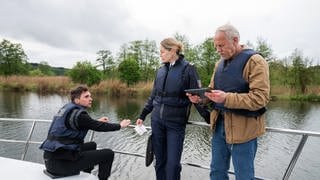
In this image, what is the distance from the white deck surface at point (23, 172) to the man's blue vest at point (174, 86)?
98 centimetres

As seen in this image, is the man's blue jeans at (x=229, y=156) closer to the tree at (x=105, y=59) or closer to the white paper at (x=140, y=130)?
the white paper at (x=140, y=130)

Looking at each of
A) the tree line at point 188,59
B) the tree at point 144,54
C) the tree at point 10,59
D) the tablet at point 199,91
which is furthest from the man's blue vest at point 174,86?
the tree at point 10,59

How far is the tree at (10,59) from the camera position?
185ft

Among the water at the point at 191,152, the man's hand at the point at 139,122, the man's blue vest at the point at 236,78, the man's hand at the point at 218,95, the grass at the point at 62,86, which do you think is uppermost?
the man's blue vest at the point at 236,78

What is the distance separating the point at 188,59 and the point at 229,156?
36.8 metres

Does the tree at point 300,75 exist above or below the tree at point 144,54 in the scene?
below

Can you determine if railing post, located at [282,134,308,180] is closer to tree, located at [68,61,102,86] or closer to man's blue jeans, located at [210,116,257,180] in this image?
man's blue jeans, located at [210,116,257,180]

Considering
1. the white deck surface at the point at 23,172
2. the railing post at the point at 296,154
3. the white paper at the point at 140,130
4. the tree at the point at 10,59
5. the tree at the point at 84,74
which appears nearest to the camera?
the railing post at the point at 296,154

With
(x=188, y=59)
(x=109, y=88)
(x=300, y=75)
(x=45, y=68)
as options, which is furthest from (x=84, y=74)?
(x=45, y=68)

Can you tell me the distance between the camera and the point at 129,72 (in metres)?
41.0

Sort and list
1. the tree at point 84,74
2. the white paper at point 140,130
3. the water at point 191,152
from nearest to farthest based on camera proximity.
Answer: the white paper at point 140,130, the water at point 191,152, the tree at point 84,74

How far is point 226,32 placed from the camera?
2.47 meters

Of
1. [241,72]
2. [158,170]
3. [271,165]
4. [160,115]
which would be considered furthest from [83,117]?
[271,165]

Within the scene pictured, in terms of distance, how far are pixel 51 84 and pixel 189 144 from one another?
34.5 meters
